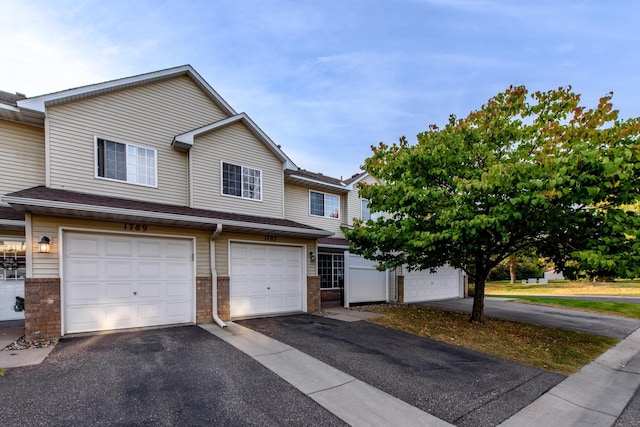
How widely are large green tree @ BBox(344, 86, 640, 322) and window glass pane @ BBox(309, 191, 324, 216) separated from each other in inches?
169

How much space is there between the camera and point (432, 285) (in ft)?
56.3

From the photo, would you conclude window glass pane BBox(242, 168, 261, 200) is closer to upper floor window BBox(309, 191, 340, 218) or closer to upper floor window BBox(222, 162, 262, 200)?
upper floor window BBox(222, 162, 262, 200)

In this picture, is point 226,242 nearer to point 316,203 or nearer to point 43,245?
point 43,245

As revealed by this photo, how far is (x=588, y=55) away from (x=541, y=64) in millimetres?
1751

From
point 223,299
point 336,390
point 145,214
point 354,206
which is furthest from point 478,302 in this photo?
point 145,214

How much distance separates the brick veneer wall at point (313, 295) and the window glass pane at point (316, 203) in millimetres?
4274

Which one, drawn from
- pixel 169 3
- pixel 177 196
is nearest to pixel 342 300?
pixel 177 196

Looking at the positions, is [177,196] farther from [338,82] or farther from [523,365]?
[338,82]

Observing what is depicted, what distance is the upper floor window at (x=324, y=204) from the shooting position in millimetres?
15133

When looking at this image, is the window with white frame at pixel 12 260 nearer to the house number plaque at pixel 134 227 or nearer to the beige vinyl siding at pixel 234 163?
the house number plaque at pixel 134 227

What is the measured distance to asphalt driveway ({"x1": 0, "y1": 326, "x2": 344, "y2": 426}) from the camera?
3.88 m

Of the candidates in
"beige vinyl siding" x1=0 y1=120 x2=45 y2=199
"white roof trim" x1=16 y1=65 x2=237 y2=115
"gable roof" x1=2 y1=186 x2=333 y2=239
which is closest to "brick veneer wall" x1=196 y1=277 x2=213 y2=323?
"gable roof" x1=2 y1=186 x2=333 y2=239

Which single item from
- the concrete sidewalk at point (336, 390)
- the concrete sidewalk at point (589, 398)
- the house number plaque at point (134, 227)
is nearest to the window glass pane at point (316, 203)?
the house number plaque at point (134, 227)

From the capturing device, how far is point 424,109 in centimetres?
2017
